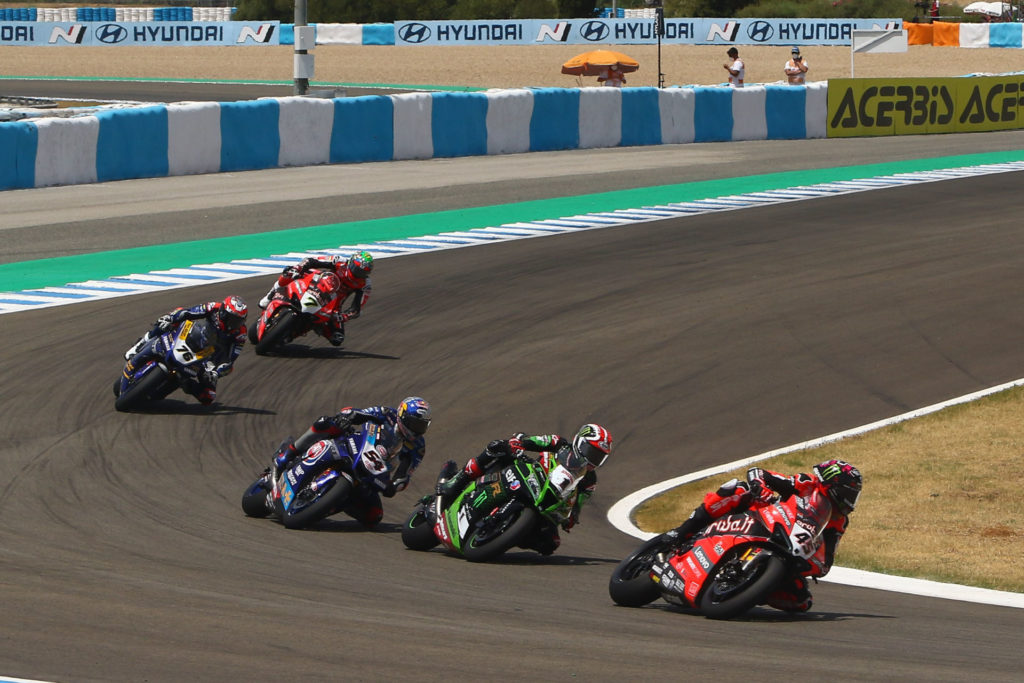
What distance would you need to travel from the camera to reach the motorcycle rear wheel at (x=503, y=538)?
852cm

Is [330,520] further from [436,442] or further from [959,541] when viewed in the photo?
[959,541]

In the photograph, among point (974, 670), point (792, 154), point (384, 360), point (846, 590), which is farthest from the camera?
point (792, 154)

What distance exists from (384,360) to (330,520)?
183 inches

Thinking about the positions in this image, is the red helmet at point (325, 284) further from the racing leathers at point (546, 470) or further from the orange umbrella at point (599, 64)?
the orange umbrella at point (599, 64)

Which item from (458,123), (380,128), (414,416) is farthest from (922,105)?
(414,416)

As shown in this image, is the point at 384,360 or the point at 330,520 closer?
the point at 330,520

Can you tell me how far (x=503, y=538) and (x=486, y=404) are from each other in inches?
181

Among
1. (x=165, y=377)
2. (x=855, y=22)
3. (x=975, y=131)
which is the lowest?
(x=165, y=377)

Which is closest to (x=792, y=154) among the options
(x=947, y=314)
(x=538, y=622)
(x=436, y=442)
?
(x=947, y=314)

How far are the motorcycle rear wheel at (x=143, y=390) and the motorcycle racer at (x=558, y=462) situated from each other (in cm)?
→ 376

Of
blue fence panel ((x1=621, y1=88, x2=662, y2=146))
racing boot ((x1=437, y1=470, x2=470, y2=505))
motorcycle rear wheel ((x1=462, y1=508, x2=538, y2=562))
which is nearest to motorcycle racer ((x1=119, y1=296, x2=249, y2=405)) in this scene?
racing boot ((x1=437, y1=470, x2=470, y2=505))

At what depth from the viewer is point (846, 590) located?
861cm

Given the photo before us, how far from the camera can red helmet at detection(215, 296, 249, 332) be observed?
1172 centimetres

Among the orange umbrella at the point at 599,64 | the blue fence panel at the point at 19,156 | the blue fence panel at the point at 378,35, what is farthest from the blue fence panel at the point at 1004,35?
the blue fence panel at the point at 19,156
